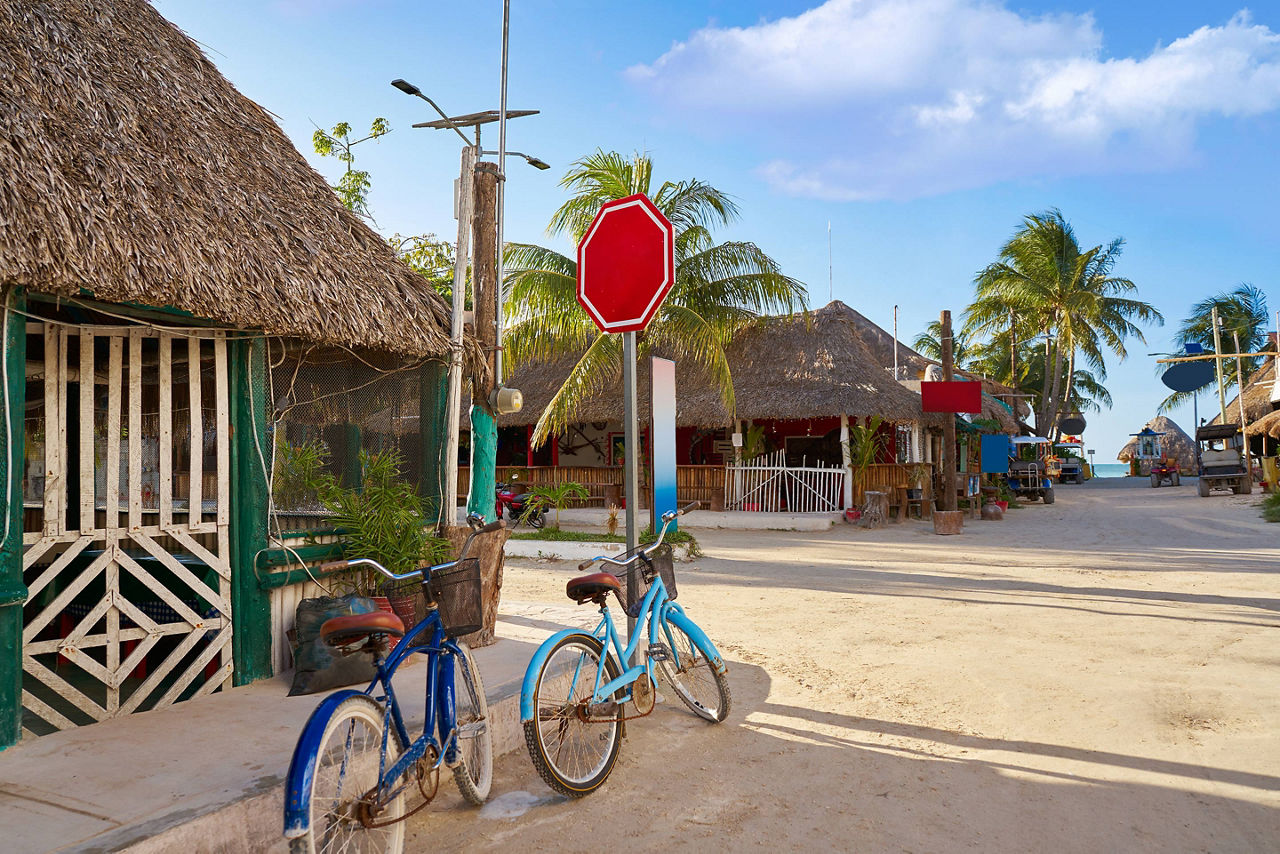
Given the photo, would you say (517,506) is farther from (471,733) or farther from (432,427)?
(471,733)

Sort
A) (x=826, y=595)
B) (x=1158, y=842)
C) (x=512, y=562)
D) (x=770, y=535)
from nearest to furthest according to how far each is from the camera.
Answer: (x=1158, y=842), (x=826, y=595), (x=512, y=562), (x=770, y=535)

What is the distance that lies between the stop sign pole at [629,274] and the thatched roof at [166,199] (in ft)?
4.66

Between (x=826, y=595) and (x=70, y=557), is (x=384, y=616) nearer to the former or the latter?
(x=70, y=557)

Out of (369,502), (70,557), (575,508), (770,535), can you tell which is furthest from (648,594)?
(575,508)

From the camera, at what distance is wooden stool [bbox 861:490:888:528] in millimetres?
16797

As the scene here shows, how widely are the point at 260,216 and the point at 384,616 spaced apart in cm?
309

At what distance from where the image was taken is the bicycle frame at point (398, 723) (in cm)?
248

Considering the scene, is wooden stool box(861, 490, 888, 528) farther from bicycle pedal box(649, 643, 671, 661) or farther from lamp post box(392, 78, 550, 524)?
bicycle pedal box(649, 643, 671, 661)

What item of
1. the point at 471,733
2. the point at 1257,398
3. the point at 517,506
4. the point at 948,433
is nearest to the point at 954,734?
the point at 471,733

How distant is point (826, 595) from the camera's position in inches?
350

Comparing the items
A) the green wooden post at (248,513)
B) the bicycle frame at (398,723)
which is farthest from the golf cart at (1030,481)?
the bicycle frame at (398,723)

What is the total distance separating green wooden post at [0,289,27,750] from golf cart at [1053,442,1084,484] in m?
39.6

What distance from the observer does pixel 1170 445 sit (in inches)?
1946

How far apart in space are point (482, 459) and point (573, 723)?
115 inches
